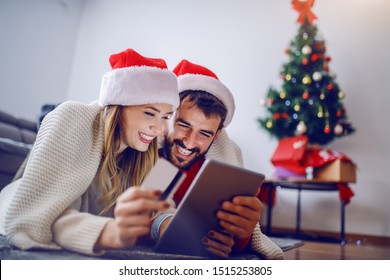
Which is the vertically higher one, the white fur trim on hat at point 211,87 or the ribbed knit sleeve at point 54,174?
the white fur trim on hat at point 211,87

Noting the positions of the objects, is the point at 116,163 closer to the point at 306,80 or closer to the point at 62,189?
the point at 62,189

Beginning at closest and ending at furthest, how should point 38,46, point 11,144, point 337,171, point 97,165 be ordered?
point 97,165, point 38,46, point 11,144, point 337,171

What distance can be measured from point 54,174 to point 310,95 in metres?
0.99

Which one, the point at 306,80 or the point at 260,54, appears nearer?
the point at 260,54

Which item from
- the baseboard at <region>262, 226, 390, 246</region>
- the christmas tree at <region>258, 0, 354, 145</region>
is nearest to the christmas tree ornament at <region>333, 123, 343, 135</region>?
the christmas tree at <region>258, 0, 354, 145</region>

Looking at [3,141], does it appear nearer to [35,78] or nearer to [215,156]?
[35,78]

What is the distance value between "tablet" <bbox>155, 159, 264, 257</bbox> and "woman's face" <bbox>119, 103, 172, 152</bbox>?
126 mm

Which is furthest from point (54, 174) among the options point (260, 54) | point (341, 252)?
Answer: point (260, 54)

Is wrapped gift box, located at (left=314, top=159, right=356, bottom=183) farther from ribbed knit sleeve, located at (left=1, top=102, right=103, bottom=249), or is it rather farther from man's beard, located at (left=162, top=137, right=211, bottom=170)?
ribbed knit sleeve, located at (left=1, top=102, right=103, bottom=249)

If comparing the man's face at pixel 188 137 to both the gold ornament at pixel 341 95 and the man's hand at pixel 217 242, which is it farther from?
the gold ornament at pixel 341 95

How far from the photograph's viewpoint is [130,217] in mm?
454

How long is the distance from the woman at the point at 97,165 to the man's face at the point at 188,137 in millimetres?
26

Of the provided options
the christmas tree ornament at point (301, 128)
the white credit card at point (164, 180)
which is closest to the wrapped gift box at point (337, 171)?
the christmas tree ornament at point (301, 128)

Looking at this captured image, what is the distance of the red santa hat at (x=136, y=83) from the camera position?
1.90 feet
